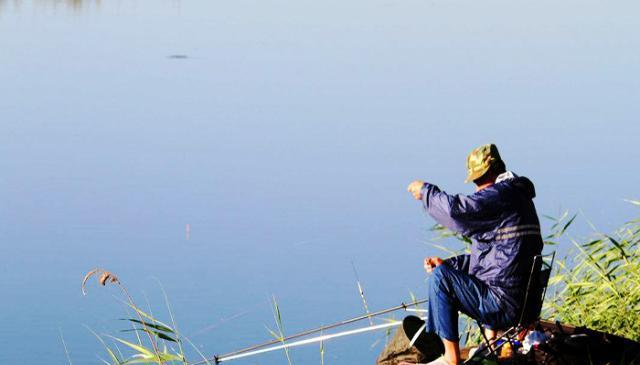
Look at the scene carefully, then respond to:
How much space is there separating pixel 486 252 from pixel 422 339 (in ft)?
1.47

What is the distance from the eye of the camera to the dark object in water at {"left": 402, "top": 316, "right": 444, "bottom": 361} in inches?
210

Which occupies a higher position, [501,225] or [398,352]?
[501,225]

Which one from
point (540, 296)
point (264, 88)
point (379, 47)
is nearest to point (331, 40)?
point (379, 47)

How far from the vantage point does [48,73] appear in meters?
19.7

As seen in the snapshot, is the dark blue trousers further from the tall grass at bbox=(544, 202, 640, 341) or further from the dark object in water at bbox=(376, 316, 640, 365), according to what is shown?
the tall grass at bbox=(544, 202, 640, 341)

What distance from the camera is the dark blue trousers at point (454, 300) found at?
17.8 ft

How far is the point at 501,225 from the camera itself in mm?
5406

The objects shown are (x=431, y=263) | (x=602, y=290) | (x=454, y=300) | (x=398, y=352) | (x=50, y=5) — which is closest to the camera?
(x=454, y=300)

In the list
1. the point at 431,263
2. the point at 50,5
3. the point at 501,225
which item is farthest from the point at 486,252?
the point at 50,5

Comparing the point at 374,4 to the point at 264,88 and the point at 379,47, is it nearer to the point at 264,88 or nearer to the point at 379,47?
the point at 379,47

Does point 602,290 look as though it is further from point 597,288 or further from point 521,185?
point 521,185

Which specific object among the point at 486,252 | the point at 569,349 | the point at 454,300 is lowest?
the point at 569,349

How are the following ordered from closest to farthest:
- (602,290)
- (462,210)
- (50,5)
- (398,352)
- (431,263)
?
(462,210) < (431,263) < (398,352) < (602,290) < (50,5)

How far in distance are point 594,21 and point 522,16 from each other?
1.54 m
